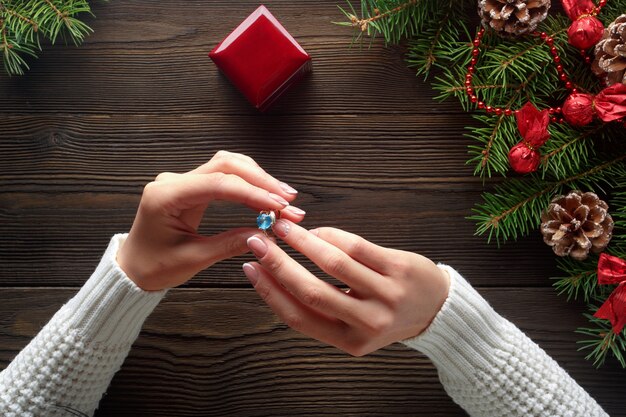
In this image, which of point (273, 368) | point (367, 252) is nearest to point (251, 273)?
point (367, 252)

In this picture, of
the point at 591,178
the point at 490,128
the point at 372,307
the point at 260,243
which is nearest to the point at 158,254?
the point at 260,243

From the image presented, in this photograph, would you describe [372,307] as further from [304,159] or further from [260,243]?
[304,159]

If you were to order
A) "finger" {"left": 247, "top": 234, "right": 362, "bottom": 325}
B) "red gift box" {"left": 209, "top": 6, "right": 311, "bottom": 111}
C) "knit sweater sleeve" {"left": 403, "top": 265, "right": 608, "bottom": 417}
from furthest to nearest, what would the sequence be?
"red gift box" {"left": 209, "top": 6, "right": 311, "bottom": 111}, "knit sweater sleeve" {"left": 403, "top": 265, "right": 608, "bottom": 417}, "finger" {"left": 247, "top": 234, "right": 362, "bottom": 325}

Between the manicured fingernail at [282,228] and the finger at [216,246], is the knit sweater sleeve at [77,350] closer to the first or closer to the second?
the finger at [216,246]

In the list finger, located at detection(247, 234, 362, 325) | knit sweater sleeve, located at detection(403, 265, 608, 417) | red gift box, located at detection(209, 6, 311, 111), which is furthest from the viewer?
red gift box, located at detection(209, 6, 311, 111)

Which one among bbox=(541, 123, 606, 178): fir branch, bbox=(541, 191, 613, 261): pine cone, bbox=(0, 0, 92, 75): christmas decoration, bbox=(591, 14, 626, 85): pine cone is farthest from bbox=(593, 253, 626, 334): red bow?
bbox=(0, 0, 92, 75): christmas decoration

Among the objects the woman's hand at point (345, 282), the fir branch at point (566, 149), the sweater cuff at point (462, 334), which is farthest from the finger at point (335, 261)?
the fir branch at point (566, 149)

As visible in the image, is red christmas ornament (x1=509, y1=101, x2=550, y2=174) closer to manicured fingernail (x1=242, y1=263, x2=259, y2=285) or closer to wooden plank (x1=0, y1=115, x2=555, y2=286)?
wooden plank (x1=0, y1=115, x2=555, y2=286)
